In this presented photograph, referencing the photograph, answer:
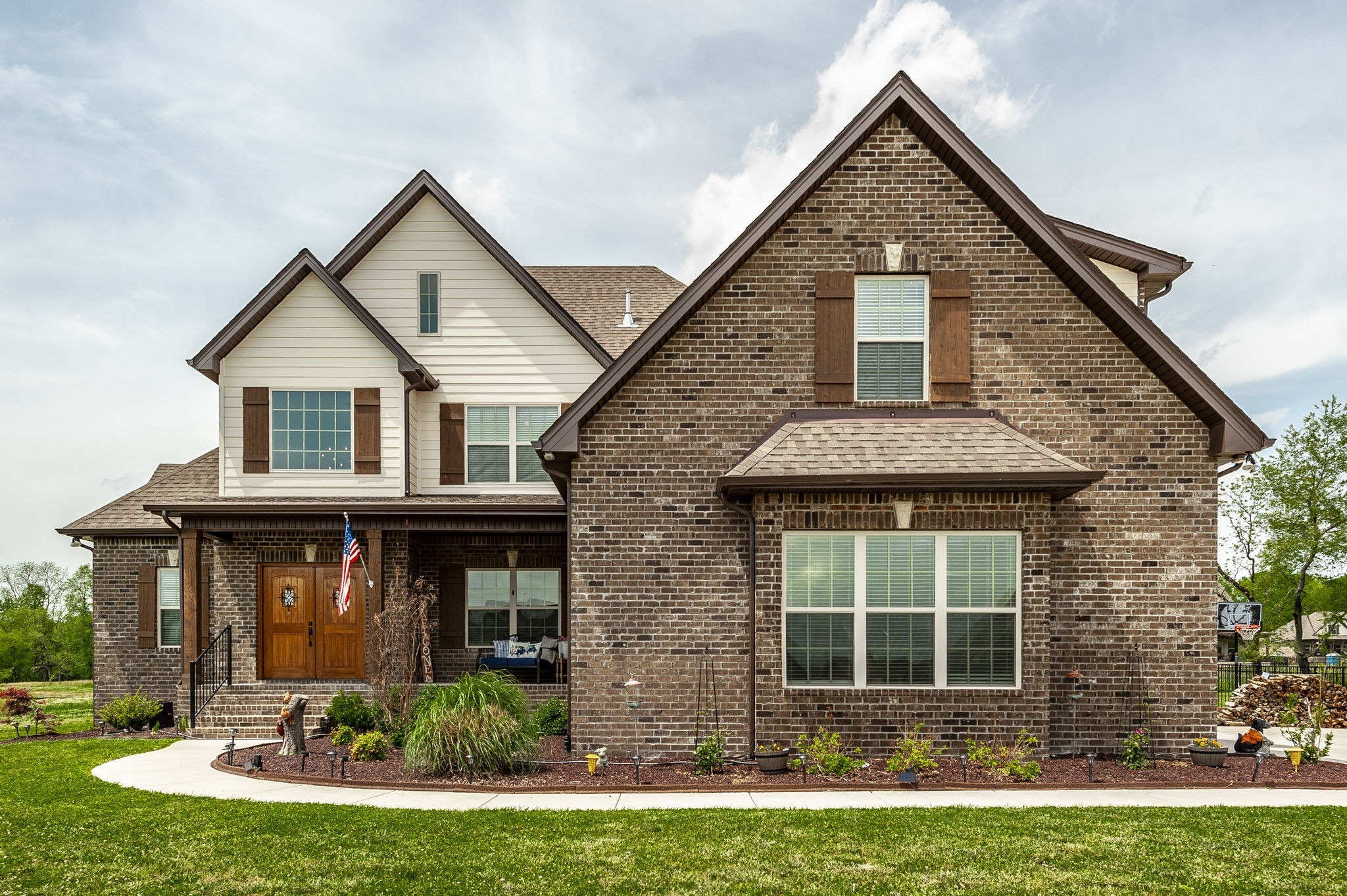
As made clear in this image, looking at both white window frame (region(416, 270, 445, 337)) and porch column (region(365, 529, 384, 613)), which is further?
white window frame (region(416, 270, 445, 337))

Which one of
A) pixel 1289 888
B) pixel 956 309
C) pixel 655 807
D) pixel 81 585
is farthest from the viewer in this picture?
pixel 81 585

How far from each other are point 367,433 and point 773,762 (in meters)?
9.66

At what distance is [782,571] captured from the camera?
11.1 metres

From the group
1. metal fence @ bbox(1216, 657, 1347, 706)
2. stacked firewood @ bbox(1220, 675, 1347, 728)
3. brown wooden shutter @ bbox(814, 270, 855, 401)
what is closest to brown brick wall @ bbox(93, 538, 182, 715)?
brown wooden shutter @ bbox(814, 270, 855, 401)

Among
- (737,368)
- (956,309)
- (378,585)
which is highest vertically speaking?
(956,309)

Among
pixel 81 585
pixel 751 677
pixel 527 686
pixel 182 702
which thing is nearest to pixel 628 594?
pixel 751 677

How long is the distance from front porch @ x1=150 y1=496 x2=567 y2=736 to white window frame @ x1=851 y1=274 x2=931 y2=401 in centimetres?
605

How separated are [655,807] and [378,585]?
818 cm

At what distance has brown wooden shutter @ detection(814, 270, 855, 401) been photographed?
39.3ft

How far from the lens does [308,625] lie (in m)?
16.2

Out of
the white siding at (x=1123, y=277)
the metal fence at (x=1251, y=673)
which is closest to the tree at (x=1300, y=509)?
the metal fence at (x=1251, y=673)

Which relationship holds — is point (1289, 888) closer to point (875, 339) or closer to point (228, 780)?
point (875, 339)

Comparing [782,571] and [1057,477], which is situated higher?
[1057,477]

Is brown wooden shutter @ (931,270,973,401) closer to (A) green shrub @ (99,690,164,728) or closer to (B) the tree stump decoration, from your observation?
(B) the tree stump decoration
